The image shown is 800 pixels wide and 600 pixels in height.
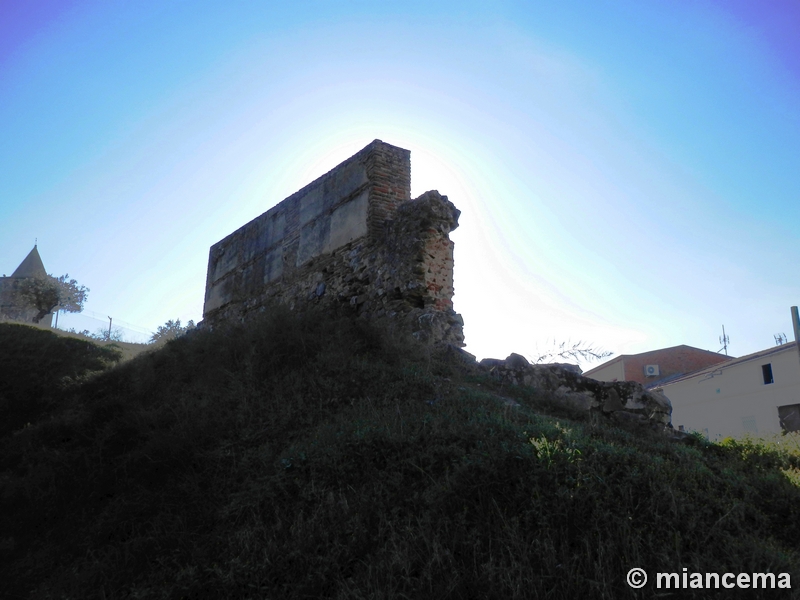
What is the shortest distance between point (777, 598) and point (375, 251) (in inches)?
271

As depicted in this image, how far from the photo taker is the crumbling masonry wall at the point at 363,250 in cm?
819

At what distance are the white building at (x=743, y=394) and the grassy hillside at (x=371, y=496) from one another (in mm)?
17658

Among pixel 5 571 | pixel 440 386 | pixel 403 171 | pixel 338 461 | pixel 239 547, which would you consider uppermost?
pixel 403 171

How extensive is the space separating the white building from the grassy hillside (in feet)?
57.9

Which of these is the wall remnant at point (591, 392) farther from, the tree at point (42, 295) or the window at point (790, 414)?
the tree at point (42, 295)

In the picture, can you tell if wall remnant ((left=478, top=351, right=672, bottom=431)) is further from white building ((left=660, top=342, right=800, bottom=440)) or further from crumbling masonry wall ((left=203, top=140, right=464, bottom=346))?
white building ((left=660, top=342, right=800, bottom=440))

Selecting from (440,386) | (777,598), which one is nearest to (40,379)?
(440,386)

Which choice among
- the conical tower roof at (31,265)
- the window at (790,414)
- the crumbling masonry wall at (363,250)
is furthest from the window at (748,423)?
the conical tower roof at (31,265)

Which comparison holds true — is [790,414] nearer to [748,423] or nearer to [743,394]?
[748,423]

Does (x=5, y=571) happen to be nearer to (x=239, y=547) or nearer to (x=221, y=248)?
(x=239, y=547)

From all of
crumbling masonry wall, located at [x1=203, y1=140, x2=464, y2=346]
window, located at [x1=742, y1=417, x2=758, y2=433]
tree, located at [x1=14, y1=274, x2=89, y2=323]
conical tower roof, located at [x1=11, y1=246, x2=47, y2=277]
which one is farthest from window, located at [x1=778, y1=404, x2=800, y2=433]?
conical tower roof, located at [x1=11, y1=246, x2=47, y2=277]

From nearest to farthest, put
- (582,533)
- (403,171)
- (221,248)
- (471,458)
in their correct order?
(582,533) → (471,458) → (403,171) → (221,248)

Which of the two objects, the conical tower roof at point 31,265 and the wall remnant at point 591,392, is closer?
the wall remnant at point 591,392

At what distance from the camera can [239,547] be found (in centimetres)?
386
